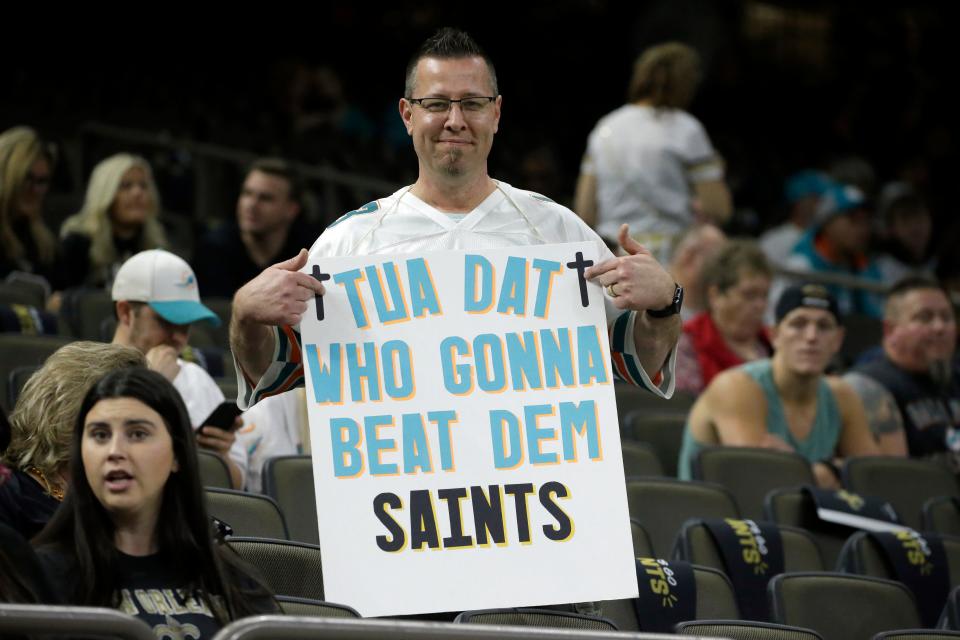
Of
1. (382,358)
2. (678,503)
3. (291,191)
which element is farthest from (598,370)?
(291,191)

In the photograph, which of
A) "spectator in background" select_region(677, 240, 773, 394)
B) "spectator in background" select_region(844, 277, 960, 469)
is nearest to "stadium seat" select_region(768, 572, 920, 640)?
"spectator in background" select_region(844, 277, 960, 469)

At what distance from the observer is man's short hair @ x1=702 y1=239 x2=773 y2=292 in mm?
7957

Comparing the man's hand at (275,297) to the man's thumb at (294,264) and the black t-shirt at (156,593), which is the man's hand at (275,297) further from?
the black t-shirt at (156,593)

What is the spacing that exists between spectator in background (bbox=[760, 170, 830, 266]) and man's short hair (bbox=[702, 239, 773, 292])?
2448 mm

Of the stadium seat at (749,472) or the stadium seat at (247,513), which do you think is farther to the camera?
the stadium seat at (749,472)

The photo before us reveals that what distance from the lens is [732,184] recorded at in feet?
46.2

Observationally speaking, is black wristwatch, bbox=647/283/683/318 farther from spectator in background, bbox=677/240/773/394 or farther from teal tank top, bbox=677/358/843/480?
spectator in background, bbox=677/240/773/394

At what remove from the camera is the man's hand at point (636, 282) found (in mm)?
3969

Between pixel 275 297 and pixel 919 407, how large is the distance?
4.48 metres

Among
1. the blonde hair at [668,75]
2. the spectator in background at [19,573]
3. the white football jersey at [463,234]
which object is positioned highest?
the blonde hair at [668,75]

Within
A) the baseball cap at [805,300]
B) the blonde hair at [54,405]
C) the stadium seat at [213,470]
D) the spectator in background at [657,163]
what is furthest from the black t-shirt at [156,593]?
the spectator in background at [657,163]

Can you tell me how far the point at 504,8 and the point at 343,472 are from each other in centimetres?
1140

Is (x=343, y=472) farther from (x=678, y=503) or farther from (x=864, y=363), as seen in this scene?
(x=864, y=363)

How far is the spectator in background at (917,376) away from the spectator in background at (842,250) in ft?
8.21
